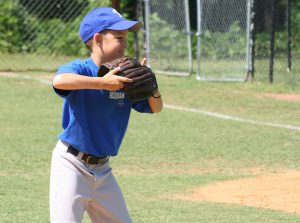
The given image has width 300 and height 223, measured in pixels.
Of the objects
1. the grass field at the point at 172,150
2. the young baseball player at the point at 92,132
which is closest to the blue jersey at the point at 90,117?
the young baseball player at the point at 92,132

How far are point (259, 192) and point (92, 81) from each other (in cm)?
430

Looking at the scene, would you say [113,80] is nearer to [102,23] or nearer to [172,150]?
[102,23]

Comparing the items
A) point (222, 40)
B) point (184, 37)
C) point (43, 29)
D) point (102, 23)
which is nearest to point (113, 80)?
point (102, 23)

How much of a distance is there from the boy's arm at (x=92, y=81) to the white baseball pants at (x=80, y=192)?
1.32ft

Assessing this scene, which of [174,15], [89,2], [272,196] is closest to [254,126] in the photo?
[272,196]

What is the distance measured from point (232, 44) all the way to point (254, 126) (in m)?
6.55

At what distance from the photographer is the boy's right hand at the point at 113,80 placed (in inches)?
185

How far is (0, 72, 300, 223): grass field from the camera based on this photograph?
25.0 feet

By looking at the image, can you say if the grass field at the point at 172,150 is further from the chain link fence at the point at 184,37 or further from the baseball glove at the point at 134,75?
the baseball glove at the point at 134,75

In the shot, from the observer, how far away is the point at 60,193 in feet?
15.7

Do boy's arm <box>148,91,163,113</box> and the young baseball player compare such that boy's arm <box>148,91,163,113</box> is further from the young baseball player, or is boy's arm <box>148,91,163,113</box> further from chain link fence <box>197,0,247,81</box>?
chain link fence <box>197,0,247,81</box>

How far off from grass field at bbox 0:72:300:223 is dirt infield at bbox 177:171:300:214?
207 mm

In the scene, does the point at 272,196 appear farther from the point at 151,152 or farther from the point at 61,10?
the point at 61,10

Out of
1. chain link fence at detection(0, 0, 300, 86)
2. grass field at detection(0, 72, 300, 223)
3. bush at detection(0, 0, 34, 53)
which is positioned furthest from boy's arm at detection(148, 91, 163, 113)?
bush at detection(0, 0, 34, 53)
